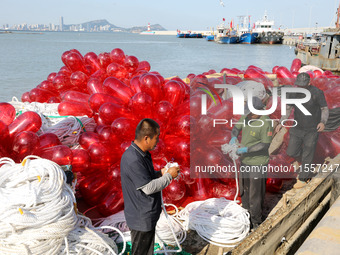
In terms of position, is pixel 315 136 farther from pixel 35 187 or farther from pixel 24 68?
pixel 24 68

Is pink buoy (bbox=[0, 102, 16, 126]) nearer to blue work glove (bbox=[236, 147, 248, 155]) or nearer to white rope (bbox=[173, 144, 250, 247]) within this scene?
white rope (bbox=[173, 144, 250, 247])

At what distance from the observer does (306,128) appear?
4.23m

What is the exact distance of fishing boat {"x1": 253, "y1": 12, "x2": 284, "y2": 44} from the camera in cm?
6288

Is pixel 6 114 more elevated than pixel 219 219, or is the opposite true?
pixel 6 114

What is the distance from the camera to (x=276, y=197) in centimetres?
409

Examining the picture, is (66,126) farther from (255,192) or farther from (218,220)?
(255,192)

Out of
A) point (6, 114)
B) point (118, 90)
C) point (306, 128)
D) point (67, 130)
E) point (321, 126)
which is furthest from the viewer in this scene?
point (118, 90)

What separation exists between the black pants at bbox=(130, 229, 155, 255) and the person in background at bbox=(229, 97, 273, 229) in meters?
1.42

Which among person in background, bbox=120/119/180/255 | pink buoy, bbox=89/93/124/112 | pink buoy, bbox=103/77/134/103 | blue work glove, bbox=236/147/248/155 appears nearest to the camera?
person in background, bbox=120/119/180/255

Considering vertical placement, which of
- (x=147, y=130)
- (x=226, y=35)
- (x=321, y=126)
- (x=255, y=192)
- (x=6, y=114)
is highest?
(x=226, y=35)

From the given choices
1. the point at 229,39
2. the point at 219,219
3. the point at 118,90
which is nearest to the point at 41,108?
the point at 118,90

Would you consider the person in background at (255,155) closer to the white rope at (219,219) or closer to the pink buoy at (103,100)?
the white rope at (219,219)

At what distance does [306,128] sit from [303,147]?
11.6 inches

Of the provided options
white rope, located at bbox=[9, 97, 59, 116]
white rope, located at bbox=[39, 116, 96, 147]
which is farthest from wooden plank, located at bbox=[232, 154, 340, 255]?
white rope, located at bbox=[9, 97, 59, 116]
